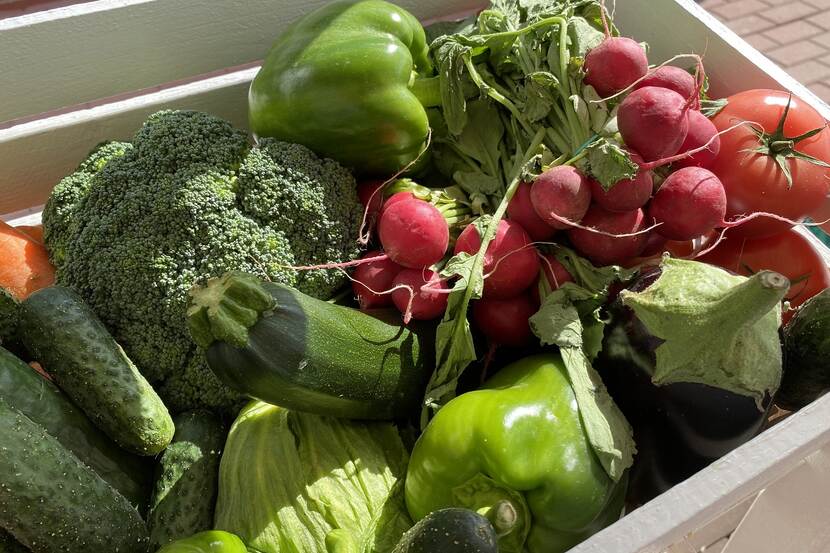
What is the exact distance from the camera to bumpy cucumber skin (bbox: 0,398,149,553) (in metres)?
0.85

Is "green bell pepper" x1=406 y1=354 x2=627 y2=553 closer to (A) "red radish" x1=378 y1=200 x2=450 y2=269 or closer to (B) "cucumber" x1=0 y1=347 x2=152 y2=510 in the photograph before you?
(A) "red radish" x1=378 y1=200 x2=450 y2=269

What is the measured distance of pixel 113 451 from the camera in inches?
41.2

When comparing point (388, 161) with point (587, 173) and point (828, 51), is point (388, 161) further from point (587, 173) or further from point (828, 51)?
point (828, 51)

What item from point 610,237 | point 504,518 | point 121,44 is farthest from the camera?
point 121,44

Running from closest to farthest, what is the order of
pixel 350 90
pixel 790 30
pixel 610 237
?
pixel 610 237 → pixel 350 90 → pixel 790 30

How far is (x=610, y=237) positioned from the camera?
105 centimetres

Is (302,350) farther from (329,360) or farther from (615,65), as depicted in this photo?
(615,65)

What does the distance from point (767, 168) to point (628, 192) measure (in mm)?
287

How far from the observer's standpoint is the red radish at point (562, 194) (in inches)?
39.6

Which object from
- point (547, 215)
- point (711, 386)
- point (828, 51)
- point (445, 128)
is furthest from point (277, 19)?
point (828, 51)

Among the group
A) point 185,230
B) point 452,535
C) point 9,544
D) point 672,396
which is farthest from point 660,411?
point 9,544

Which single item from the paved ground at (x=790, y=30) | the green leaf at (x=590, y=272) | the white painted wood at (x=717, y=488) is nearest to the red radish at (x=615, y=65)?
the green leaf at (x=590, y=272)

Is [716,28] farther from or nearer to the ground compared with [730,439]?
farther from the ground

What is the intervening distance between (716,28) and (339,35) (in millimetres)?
763
